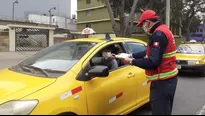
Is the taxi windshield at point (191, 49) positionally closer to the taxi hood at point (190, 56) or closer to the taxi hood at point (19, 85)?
the taxi hood at point (190, 56)

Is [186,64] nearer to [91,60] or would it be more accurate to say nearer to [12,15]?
[91,60]

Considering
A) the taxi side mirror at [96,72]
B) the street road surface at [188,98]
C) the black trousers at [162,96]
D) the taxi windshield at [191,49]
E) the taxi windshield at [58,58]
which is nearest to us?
the black trousers at [162,96]

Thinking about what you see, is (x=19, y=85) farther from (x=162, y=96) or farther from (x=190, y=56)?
(x=190, y=56)

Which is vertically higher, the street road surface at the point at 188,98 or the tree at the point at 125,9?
the tree at the point at 125,9

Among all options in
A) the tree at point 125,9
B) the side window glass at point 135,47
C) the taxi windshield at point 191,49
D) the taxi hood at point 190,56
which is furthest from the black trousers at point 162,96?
the tree at point 125,9

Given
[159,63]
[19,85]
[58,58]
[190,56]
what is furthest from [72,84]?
[190,56]

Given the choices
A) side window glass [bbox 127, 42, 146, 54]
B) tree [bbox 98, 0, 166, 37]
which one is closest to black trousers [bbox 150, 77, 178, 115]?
side window glass [bbox 127, 42, 146, 54]

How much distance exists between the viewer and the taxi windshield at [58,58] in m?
3.67

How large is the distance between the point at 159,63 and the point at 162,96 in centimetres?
41

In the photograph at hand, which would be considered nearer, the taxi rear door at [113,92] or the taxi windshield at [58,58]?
the taxi rear door at [113,92]

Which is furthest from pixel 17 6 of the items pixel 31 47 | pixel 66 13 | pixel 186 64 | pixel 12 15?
pixel 186 64

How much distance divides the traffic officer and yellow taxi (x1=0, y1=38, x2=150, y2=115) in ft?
2.26

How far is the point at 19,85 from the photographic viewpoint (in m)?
3.19

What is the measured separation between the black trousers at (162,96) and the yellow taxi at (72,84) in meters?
0.73
